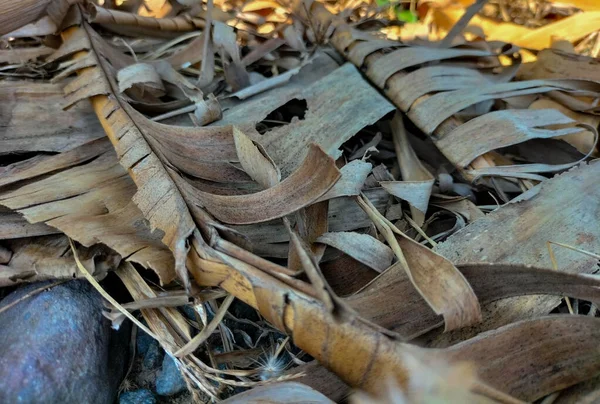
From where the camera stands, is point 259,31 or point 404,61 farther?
point 259,31

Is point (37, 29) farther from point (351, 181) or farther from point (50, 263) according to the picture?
point (351, 181)

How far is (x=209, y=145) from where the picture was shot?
2.63ft

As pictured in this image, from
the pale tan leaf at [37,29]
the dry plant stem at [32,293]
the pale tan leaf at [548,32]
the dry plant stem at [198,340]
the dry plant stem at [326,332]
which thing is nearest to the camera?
the dry plant stem at [326,332]

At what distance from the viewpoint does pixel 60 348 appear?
71 cm

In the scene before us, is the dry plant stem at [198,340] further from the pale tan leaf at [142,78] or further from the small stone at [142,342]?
the pale tan leaf at [142,78]

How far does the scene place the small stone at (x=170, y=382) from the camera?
2.37 ft

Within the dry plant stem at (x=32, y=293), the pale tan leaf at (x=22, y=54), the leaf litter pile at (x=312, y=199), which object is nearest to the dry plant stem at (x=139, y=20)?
the leaf litter pile at (x=312, y=199)

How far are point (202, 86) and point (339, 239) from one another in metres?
0.53

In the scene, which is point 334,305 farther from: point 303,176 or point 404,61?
point 404,61

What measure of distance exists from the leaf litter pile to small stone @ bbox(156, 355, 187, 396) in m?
0.05

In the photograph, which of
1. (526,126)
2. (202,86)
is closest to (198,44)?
(202,86)

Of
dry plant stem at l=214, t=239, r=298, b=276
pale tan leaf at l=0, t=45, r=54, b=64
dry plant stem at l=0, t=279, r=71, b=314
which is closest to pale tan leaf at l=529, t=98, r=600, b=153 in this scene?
dry plant stem at l=214, t=239, r=298, b=276

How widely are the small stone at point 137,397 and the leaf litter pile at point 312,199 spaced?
88 mm

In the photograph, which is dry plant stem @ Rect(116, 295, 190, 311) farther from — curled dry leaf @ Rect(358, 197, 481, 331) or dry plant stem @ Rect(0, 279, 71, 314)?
curled dry leaf @ Rect(358, 197, 481, 331)
